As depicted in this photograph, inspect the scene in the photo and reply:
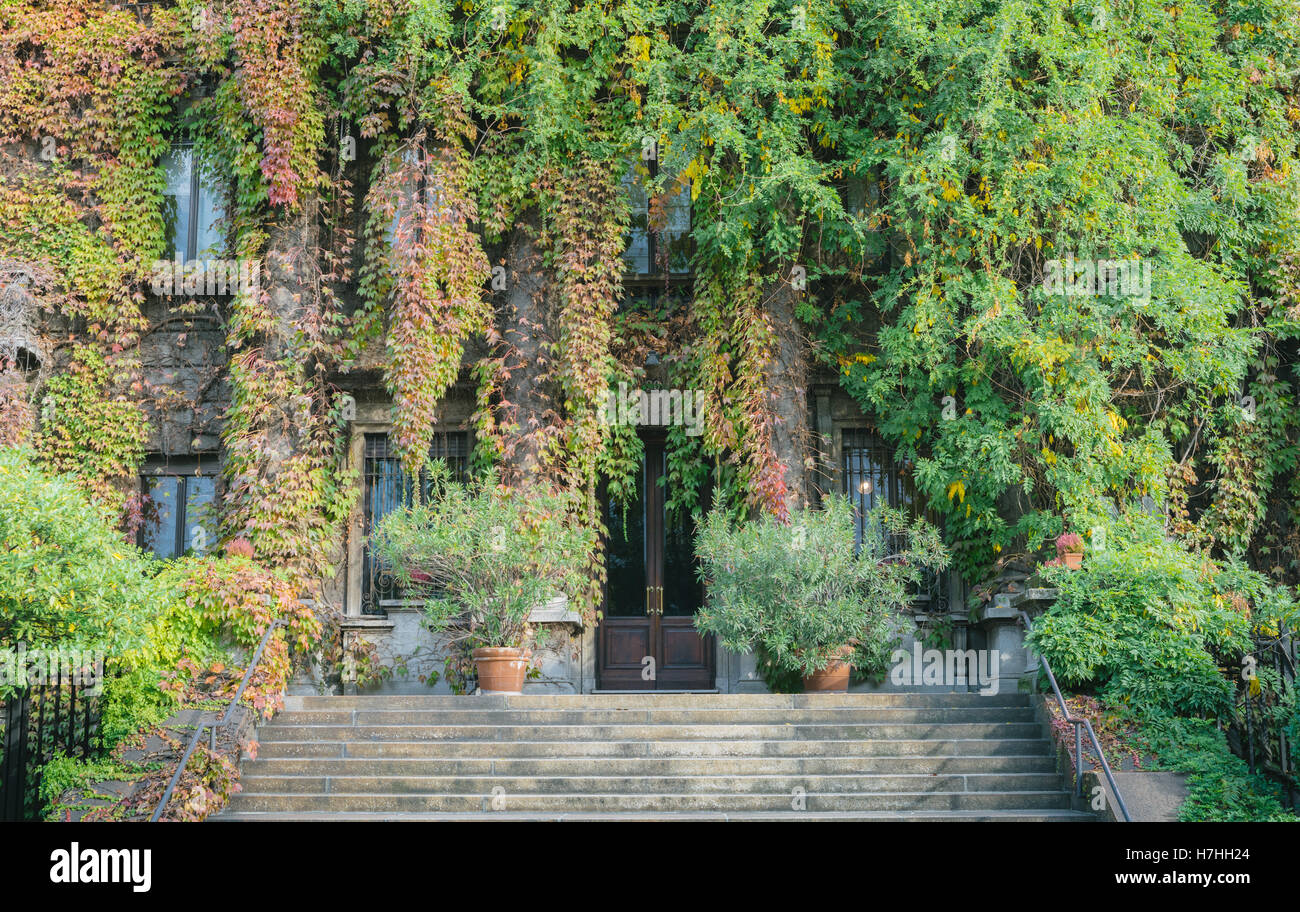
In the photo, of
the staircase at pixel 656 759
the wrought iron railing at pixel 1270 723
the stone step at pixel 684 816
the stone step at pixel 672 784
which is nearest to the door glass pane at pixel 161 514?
the staircase at pixel 656 759

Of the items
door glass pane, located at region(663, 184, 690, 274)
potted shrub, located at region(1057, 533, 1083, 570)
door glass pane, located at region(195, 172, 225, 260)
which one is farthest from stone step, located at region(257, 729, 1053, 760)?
door glass pane, located at region(195, 172, 225, 260)

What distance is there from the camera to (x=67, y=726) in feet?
33.1

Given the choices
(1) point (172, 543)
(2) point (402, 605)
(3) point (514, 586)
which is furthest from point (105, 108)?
(3) point (514, 586)

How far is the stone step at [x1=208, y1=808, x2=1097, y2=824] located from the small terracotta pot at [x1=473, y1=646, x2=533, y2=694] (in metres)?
2.09

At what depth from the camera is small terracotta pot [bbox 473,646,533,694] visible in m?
10.9

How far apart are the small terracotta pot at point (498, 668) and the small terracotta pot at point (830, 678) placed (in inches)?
105

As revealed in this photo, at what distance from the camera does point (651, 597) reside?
13484 mm

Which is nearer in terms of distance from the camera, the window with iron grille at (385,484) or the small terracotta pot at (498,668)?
the small terracotta pot at (498,668)

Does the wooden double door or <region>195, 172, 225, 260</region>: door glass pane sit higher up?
<region>195, 172, 225, 260</region>: door glass pane

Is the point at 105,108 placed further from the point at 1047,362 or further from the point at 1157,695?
the point at 1157,695

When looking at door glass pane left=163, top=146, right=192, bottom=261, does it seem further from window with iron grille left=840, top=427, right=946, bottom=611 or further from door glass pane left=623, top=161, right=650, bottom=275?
window with iron grille left=840, top=427, right=946, bottom=611

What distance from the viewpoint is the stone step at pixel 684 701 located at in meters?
10.3

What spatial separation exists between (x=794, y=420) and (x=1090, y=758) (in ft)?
16.5

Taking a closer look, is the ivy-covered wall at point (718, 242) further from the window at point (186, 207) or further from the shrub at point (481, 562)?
the shrub at point (481, 562)
